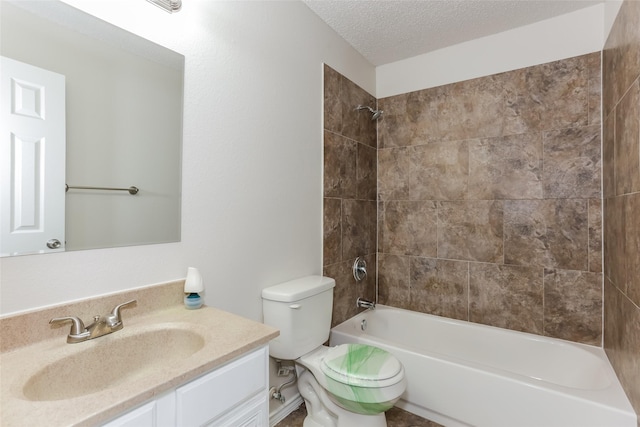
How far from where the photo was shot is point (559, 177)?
6.84ft

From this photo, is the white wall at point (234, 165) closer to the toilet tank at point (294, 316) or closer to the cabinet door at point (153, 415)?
the toilet tank at point (294, 316)

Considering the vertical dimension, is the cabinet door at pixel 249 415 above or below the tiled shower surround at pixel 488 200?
below

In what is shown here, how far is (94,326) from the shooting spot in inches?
39.9

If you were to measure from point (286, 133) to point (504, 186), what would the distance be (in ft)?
5.24

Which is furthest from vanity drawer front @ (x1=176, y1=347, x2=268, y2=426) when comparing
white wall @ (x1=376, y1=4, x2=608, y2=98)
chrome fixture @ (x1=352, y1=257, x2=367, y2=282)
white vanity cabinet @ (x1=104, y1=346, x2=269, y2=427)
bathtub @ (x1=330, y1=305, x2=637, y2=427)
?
white wall @ (x1=376, y1=4, x2=608, y2=98)

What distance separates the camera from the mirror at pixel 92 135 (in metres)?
0.94

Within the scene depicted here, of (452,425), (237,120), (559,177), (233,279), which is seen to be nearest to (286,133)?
(237,120)

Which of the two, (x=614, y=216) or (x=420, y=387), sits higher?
(x=614, y=216)

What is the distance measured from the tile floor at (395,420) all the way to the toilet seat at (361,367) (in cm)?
47

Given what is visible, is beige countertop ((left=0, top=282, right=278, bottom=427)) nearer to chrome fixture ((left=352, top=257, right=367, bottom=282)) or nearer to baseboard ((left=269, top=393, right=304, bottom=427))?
baseboard ((left=269, top=393, right=304, bottom=427))

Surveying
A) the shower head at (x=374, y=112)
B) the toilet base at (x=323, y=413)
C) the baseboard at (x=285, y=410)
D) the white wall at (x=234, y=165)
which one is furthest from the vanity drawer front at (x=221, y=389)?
the shower head at (x=374, y=112)

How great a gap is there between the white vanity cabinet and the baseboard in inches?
31.3

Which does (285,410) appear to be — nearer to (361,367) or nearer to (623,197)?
(361,367)

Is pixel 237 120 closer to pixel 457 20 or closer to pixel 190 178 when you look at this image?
pixel 190 178
